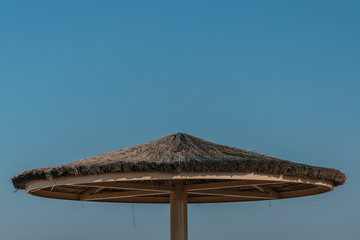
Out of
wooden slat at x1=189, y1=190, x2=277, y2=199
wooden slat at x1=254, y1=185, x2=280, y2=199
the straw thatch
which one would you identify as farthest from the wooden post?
wooden slat at x1=254, y1=185, x2=280, y2=199

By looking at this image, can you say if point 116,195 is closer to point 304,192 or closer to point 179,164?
point 179,164

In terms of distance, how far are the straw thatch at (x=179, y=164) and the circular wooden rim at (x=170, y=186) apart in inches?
5.6

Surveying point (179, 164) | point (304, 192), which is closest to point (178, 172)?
point (179, 164)

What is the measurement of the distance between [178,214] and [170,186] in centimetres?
80

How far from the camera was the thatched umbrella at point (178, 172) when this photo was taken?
12.9m

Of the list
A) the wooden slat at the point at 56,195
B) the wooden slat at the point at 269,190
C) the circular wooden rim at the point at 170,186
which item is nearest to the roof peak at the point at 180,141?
the circular wooden rim at the point at 170,186

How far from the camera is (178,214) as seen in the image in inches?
631

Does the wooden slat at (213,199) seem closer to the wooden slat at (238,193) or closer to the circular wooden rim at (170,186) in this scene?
the circular wooden rim at (170,186)

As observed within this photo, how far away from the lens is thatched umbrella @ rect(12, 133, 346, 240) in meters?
12.9

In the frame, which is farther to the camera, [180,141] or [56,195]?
[56,195]

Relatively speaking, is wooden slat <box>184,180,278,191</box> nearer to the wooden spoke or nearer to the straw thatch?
the straw thatch

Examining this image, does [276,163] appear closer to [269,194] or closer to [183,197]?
[183,197]

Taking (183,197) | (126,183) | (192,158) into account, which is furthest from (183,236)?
(192,158)

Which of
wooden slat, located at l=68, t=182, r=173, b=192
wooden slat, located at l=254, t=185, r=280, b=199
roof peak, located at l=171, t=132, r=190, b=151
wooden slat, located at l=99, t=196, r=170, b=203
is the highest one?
roof peak, located at l=171, t=132, r=190, b=151
